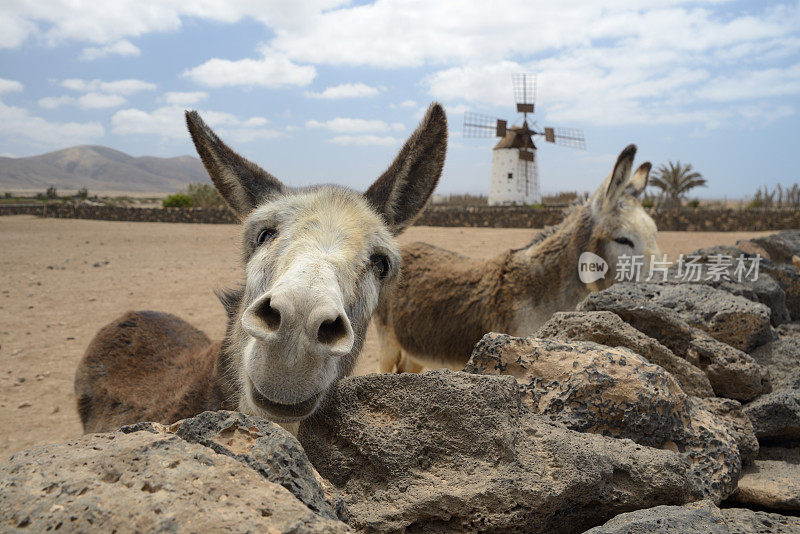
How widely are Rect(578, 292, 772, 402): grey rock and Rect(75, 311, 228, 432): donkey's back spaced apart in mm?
1970

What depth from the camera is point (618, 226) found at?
5316mm

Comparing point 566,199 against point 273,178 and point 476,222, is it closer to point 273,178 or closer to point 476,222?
point 476,222

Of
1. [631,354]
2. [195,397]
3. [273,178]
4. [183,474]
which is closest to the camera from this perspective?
[183,474]

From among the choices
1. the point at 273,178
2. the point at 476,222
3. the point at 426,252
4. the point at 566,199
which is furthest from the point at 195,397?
the point at 566,199

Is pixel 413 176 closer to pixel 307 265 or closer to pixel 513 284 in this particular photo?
pixel 307 265

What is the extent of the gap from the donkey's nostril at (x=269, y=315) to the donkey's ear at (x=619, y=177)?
4623mm

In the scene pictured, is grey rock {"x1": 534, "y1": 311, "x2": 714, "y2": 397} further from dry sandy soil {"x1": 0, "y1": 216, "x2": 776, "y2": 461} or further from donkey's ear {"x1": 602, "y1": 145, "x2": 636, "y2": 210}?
donkey's ear {"x1": 602, "y1": 145, "x2": 636, "y2": 210}

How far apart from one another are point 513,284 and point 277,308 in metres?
3.95

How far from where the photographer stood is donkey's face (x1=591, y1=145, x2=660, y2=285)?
5.24 m

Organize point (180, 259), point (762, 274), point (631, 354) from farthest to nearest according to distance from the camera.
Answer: point (180, 259)
point (762, 274)
point (631, 354)

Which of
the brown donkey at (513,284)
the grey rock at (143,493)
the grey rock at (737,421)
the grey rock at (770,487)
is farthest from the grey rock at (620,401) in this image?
the brown donkey at (513,284)

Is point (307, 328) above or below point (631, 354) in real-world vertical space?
above

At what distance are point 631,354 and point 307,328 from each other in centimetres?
116

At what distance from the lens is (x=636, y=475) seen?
4.69ft
